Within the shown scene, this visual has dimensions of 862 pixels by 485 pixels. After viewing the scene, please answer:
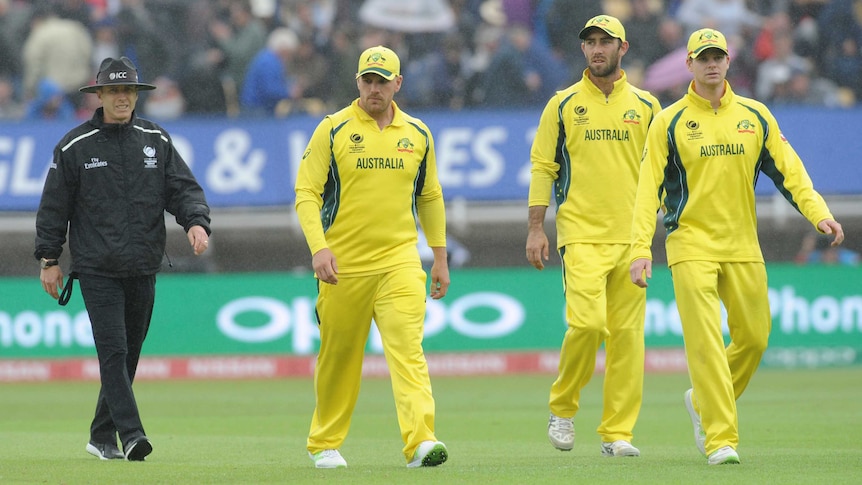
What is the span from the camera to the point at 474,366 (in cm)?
1911

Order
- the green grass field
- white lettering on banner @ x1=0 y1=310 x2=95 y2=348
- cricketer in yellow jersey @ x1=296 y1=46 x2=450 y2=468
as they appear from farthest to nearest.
A: white lettering on banner @ x1=0 y1=310 x2=95 y2=348
cricketer in yellow jersey @ x1=296 y1=46 x2=450 y2=468
the green grass field

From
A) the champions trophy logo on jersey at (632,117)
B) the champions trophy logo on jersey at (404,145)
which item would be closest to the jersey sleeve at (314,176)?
the champions trophy logo on jersey at (404,145)

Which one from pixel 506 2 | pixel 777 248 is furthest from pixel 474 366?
pixel 506 2

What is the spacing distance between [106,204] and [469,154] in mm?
11794

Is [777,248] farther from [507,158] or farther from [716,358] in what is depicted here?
[716,358]

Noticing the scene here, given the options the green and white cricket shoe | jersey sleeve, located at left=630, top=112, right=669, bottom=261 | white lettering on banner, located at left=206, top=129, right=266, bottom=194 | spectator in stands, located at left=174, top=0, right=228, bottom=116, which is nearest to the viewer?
the green and white cricket shoe

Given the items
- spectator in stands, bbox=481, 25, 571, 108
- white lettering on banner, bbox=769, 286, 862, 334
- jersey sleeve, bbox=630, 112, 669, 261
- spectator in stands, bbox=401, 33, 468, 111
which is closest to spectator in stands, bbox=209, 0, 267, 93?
spectator in stands, bbox=401, 33, 468, 111

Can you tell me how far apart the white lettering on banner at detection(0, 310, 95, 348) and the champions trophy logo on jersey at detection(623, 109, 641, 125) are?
10.7 m

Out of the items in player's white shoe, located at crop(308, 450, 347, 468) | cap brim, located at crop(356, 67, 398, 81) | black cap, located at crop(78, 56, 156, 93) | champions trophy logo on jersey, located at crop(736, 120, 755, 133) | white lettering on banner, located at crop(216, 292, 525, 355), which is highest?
cap brim, located at crop(356, 67, 398, 81)

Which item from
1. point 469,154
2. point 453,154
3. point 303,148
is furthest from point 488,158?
point 303,148

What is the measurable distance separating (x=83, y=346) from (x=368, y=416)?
250 inches

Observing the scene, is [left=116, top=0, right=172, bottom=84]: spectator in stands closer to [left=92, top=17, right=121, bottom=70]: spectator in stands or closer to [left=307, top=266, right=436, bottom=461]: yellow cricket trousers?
[left=92, top=17, right=121, bottom=70]: spectator in stands

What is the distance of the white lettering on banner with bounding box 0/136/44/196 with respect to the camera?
20438 millimetres

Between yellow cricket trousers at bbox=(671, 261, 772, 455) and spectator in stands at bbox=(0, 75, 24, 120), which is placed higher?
spectator in stands at bbox=(0, 75, 24, 120)
